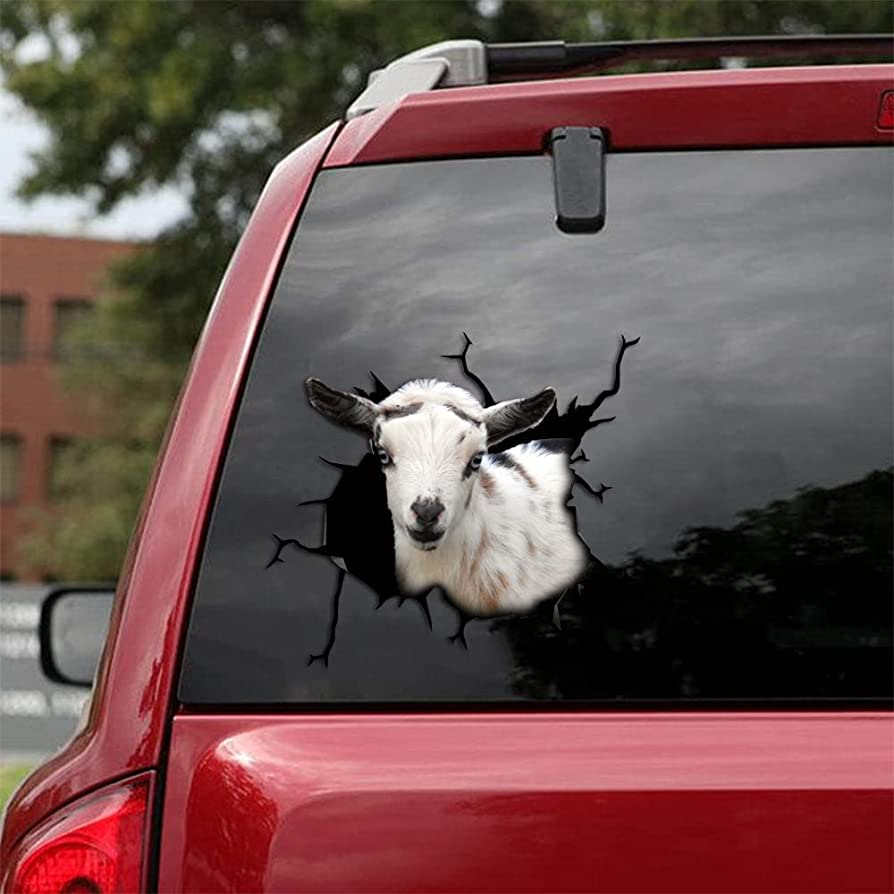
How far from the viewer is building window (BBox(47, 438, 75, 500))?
46438 mm

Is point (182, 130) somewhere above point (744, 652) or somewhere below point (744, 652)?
above

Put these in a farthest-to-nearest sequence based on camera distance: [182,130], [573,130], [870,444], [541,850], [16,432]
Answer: [16,432], [182,130], [573,130], [870,444], [541,850]

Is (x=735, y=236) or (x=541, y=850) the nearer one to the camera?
(x=541, y=850)

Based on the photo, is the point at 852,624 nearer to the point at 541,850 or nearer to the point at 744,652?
the point at 744,652

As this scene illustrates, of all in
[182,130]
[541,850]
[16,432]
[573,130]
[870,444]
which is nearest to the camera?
[541,850]

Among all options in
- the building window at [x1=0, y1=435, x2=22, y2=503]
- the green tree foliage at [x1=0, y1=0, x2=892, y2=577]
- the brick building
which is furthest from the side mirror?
the building window at [x1=0, y1=435, x2=22, y2=503]

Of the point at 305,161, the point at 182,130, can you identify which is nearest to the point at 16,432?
the point at 182,130

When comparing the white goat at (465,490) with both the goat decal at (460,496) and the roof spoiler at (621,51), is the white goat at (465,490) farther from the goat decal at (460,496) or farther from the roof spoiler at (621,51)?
the roof spoiler at (621,51)

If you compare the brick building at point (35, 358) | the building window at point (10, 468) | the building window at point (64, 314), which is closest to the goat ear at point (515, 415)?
the brick building at point (35, 358)

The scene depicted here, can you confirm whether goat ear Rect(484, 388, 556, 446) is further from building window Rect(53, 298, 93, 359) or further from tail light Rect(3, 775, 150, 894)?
building window Rect(53, 298, 93, 359)

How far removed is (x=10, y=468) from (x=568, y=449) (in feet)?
185

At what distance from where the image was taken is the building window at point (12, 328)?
187ft

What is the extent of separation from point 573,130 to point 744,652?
662 mm

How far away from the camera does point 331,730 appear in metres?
2.00
